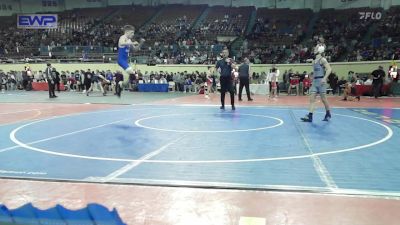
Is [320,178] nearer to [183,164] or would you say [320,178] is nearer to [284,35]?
[183,164]

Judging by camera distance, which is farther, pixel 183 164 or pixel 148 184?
pixel 183 164

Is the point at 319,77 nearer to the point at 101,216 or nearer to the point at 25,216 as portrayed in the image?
the point at 101,216

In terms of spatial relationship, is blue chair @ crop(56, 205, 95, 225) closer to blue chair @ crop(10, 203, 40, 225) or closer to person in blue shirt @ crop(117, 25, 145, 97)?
blue chair @ crop(10, 203, 40, 225)

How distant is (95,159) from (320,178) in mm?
3437

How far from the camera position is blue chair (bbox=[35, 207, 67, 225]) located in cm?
324

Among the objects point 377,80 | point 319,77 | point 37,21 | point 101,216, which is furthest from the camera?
point 37,21

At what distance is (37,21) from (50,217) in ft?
135

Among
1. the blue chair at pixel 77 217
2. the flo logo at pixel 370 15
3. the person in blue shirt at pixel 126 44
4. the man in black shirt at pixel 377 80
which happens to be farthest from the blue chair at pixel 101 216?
the flo logo at pixel 370 15

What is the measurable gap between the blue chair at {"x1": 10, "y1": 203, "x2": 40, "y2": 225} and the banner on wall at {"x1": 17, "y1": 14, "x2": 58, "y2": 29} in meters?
40.1

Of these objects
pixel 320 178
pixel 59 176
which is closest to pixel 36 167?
pixel 59 176

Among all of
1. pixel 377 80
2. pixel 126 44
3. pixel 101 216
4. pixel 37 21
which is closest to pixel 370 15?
pixel 377 80

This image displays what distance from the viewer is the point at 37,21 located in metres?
40.6

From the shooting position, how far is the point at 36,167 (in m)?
6.30

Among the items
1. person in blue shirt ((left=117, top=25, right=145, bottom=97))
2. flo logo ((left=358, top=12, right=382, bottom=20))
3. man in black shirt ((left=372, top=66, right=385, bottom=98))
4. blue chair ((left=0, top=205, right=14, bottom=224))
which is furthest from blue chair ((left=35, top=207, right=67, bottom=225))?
flo logo ((left=358, top=12, right=382, bottom=20))
